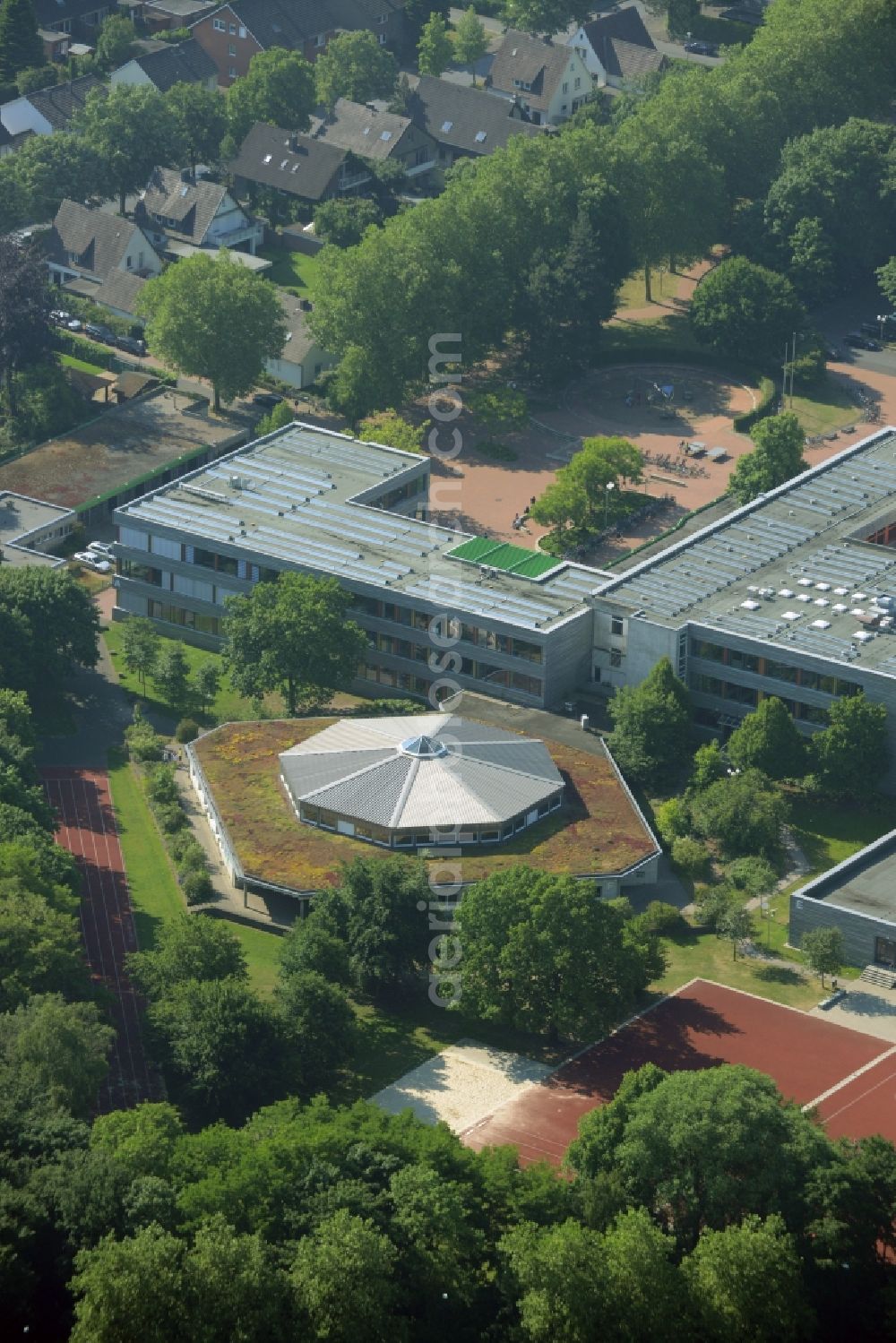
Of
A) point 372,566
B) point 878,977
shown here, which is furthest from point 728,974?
point 372,566

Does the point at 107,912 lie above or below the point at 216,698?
below

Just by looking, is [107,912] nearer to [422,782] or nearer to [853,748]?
[422,782]

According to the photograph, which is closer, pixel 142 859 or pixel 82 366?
pixel 142 859

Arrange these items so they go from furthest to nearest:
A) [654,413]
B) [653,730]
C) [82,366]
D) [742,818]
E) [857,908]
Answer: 1. [82,366]
2. [654,413]
3. [653,730]
4. [742,818]
5. [857,908]

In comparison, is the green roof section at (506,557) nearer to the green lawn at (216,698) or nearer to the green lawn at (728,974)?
the green lawn at (216,698)

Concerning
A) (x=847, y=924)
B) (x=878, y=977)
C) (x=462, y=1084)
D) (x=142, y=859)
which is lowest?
(x=142, y=859)

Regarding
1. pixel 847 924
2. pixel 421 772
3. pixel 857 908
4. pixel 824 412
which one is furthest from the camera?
pixel 824 412

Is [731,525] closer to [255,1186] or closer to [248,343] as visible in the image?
[248,343]

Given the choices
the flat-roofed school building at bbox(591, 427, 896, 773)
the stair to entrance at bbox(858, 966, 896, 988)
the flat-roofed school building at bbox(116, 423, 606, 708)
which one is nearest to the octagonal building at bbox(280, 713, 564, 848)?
the flat-roofed school building at bbox(116, 423, 606, 708)
